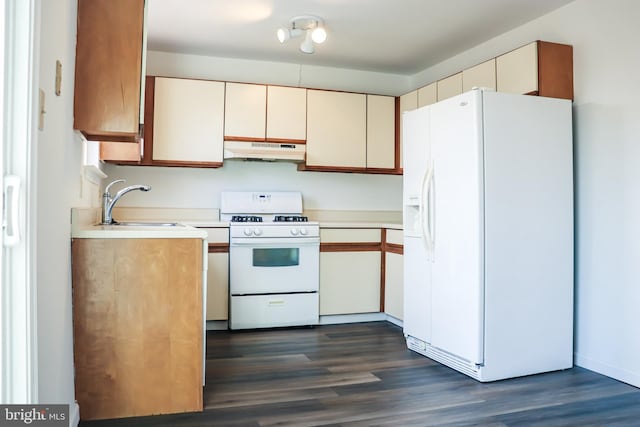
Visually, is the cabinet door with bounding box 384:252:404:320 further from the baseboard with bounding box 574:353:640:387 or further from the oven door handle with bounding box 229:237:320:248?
the baseboard with bounding box 574:353:640:387

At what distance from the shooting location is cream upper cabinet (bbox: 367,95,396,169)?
4.67m

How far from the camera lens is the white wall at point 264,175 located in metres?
4.43

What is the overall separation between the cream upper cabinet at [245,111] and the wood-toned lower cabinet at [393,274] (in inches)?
56.7

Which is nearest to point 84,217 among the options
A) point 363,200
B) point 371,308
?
point 371,308

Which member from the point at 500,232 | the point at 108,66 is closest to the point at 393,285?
the point at 500,232

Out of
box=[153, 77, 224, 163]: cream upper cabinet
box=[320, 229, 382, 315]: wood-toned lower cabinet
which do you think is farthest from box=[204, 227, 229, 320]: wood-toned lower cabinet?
box=[320, 229, 382, 315]: wood-toned lower cabinet

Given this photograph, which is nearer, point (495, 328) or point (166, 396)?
point (166, 396)

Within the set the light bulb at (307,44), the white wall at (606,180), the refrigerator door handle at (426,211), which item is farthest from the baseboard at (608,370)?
the light bulb at (307,44)

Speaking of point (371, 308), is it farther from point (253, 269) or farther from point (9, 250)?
point (9, 250)

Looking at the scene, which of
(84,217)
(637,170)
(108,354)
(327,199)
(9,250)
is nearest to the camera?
(9,250)

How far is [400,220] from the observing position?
512 centimetres

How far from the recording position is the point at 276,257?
4164 millimetres

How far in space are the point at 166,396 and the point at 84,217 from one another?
98 centimetres

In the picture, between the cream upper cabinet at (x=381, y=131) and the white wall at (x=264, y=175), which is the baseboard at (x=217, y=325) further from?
the cream upper cabinet at (x=381, y=131)
